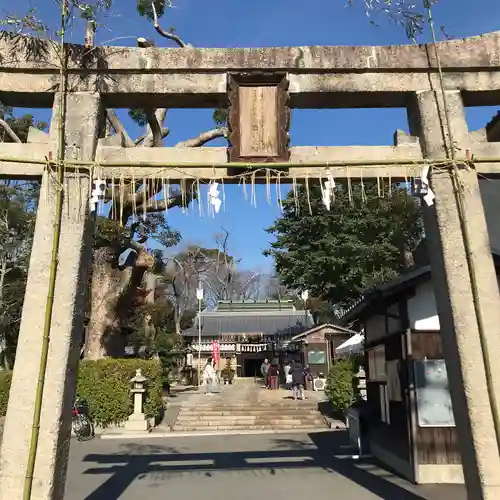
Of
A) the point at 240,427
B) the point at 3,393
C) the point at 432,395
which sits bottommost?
the point at 240,427

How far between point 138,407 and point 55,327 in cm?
1229

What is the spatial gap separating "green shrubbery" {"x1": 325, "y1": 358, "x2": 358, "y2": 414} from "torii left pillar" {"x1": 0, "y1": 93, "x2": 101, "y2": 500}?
42.1 ft

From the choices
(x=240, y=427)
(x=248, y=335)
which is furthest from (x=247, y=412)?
(x=248, y=335)

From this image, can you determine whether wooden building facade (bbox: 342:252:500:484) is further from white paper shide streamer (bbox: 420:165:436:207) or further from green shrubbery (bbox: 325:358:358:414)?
green shrubbery (bbox: 325:358:358:414)

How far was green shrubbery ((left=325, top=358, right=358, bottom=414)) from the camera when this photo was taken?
55.5 feet

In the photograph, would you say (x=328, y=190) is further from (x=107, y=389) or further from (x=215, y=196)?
(x=107, y=389)

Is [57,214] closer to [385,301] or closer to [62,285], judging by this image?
[62,285]

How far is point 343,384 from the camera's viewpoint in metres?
17.1

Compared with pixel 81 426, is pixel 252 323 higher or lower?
higher

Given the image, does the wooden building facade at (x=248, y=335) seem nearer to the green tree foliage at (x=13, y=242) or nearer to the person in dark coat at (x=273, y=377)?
the person in dark coat at (x=273, y=377)

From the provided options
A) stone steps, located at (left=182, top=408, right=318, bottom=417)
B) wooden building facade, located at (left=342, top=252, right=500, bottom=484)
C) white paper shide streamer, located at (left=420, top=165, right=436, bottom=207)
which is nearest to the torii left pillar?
white paper shide streamer, located at (left=420, top=165, right=436, bottom=207)

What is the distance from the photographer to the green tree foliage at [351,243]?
26.7 meters

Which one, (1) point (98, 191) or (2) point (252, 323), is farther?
(2) point (252, 323)

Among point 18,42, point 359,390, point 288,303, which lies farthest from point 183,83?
point 288,303
